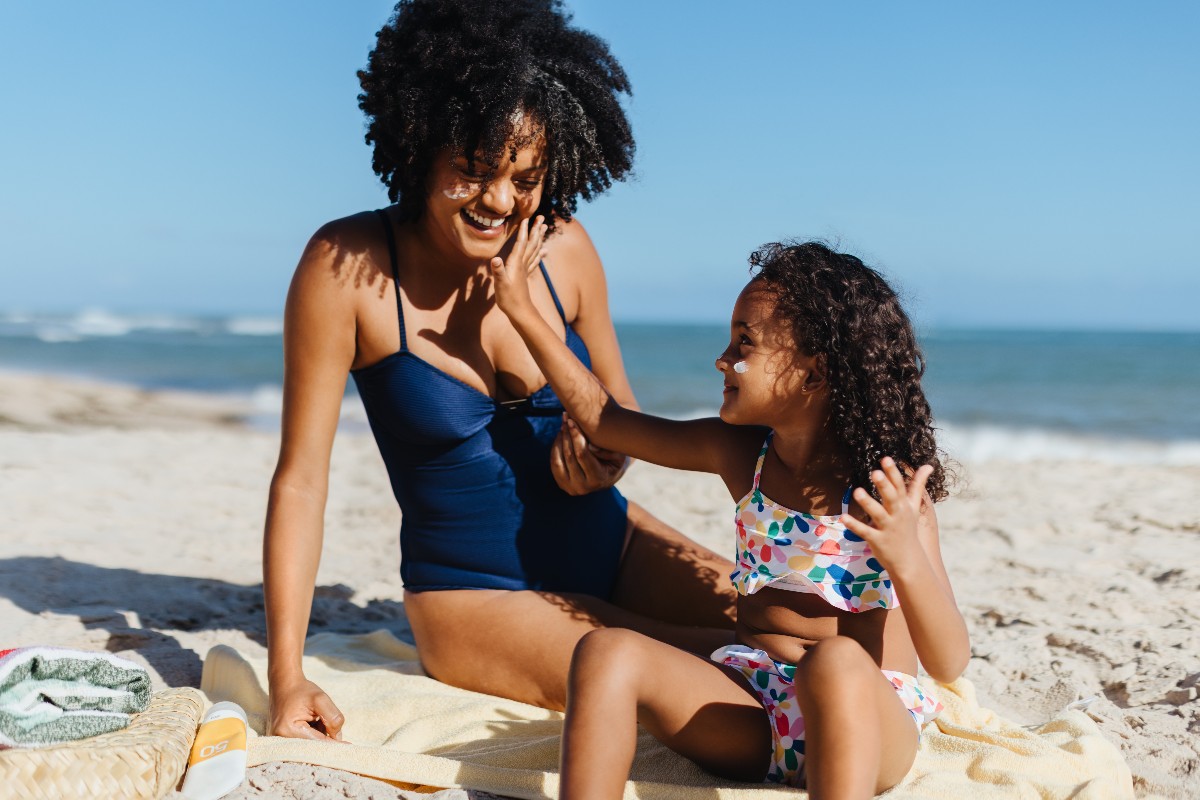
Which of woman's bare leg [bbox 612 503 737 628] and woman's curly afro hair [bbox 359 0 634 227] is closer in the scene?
woman's curly afro hair [bbox 359 0 634 227]

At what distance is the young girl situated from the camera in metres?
2.24

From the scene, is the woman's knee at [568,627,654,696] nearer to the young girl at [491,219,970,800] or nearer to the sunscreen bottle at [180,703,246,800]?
the young girl at [491,219,970,800]

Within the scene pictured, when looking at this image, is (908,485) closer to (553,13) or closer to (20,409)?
(553,13)

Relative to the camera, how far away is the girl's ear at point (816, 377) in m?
2.60

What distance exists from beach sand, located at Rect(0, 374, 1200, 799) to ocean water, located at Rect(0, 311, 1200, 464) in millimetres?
1120

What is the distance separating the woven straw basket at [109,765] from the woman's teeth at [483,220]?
4.85 ft

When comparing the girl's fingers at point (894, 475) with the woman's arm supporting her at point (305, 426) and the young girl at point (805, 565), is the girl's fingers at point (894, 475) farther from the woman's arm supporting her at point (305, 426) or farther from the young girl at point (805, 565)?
the woman's arm supporting her at point (305, 426)

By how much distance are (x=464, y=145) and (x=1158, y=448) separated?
456 inches

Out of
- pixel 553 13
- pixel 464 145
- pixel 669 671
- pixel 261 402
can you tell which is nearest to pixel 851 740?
pixel 669 671

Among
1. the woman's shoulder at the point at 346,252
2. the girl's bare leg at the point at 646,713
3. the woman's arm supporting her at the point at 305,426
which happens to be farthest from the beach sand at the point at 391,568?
the woman's shoulder at the point at 346,252

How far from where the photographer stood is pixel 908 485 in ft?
7.79

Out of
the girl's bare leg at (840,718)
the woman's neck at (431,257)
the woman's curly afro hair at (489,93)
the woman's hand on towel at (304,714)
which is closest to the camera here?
the girl's bare leg at (840,718)

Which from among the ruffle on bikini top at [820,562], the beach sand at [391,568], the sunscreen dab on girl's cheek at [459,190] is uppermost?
the sunscreen dab on girl's cheek at [459,190]

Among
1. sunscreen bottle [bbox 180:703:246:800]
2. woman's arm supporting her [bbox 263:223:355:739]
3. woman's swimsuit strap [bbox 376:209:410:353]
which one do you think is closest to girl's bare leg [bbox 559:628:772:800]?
sunscreen bottle [bbox 180:703:246:800]
